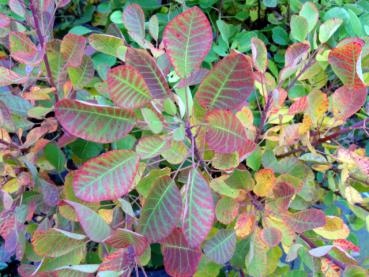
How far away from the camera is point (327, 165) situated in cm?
65

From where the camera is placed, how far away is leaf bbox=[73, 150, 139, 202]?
0.45 metres

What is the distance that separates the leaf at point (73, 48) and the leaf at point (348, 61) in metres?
0.37

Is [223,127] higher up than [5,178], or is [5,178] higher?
[223,127]

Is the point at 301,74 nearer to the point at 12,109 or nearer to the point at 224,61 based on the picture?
the point at 224,61

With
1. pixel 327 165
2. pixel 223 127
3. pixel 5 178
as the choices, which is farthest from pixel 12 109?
pixel 327 165

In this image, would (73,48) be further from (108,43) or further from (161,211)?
(161,211)

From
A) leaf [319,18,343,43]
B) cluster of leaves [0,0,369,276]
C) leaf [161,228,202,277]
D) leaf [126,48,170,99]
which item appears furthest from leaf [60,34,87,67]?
leaf [319,18,343,43]

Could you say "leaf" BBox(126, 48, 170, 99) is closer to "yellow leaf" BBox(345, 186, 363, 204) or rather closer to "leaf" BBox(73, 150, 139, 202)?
"leaf" BBox(73, 150, 139, 202)

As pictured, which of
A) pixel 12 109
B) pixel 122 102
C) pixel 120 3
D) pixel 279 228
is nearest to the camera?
pixel 122 102

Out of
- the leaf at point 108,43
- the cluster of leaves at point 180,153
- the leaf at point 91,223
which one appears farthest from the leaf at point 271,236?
the leaf at point 108,43

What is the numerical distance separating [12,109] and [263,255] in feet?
1.57

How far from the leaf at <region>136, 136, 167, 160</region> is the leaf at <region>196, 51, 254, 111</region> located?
7 cm

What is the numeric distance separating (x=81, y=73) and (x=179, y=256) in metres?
0.34

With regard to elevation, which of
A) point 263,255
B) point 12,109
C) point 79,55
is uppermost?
point 79,55
